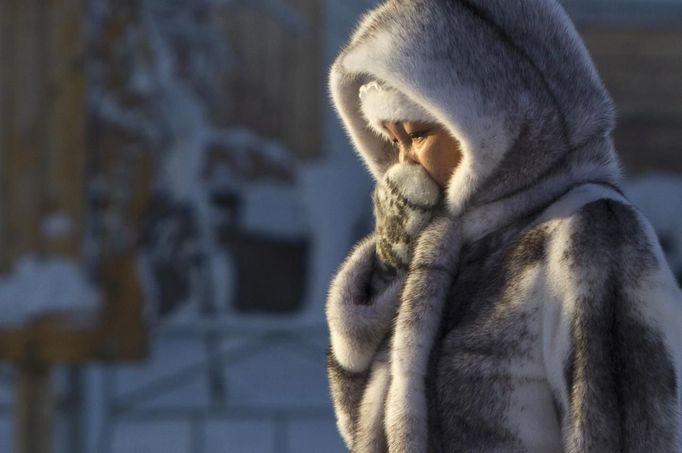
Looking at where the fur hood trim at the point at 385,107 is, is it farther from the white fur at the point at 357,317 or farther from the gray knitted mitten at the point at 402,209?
the white fur at the point at 357,317

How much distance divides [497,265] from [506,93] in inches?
9.5

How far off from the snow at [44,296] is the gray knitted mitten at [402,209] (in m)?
3.28

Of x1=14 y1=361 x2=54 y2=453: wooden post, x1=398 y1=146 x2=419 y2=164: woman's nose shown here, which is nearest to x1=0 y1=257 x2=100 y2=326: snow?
x1=14 y1=361 x2=54 y2=453: wooden post

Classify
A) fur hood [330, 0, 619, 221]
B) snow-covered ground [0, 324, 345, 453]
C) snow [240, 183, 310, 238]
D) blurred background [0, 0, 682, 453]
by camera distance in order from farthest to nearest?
snow [240, 183, 310, 238], snow-covered ground [0, 324, 345, 453], blurred background [0, 0, 682, 453], fur hood [330, 0, 619, 221]

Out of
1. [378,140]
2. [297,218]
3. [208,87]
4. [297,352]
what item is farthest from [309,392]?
[378,140]

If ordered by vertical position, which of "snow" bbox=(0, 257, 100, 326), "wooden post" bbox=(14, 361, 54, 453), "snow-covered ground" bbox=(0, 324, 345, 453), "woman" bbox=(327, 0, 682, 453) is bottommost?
"snow-covered ground" bbox=(0, 324, 345, 453)

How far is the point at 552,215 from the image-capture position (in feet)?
5.99

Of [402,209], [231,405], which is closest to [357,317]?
[402,209]

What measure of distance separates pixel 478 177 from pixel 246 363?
16.2 ft

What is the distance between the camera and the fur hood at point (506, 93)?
6.14ft

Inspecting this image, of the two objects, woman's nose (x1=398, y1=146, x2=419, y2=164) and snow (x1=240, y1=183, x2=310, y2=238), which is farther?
snow (x1=240, y1=183, x2=310, y2=238)

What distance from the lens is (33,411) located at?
5.42m

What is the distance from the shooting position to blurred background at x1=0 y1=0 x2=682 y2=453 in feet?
17.5

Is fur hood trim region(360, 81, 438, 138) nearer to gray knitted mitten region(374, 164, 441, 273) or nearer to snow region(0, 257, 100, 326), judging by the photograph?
gray knitted mitten region(374, 164, 441, 273)
